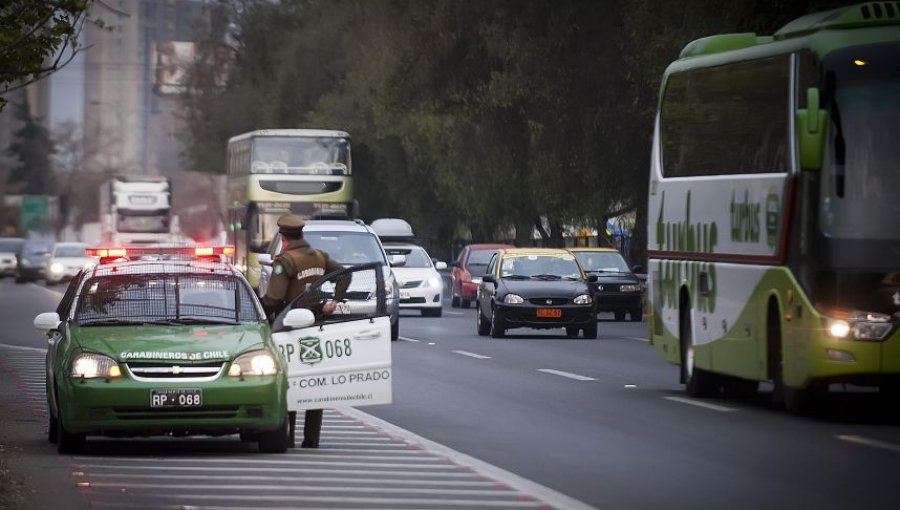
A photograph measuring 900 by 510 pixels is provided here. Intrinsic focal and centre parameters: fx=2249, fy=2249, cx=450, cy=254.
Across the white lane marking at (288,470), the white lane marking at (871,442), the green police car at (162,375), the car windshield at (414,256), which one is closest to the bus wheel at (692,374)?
the white lane marking at (871,442)

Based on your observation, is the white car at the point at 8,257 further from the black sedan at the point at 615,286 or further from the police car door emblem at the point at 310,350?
the police car door emblem at the point at 310,350

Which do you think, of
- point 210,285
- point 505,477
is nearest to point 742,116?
point 210,285

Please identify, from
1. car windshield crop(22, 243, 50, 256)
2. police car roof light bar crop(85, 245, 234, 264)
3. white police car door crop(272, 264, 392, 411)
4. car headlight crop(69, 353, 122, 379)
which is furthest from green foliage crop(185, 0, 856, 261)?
car headlight crop(69, 353, 122, 379)

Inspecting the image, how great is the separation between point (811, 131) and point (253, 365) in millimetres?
5629

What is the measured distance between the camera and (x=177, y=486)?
45.0ft

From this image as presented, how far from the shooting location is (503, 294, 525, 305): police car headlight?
37.1m

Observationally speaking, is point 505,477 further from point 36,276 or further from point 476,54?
point 36,276

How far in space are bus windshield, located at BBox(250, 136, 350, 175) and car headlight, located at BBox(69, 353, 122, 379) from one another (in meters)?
40.5

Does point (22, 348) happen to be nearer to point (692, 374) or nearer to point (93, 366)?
point (692, 374)

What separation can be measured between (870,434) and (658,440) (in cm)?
183

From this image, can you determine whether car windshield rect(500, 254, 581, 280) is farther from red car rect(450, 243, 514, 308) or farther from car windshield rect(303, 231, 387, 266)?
red car rect(450, 243, 514, 308)

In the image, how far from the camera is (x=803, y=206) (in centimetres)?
1920

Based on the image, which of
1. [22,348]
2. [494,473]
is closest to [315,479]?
[494,473]

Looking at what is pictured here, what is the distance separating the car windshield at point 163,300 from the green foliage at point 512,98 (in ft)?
59.7
